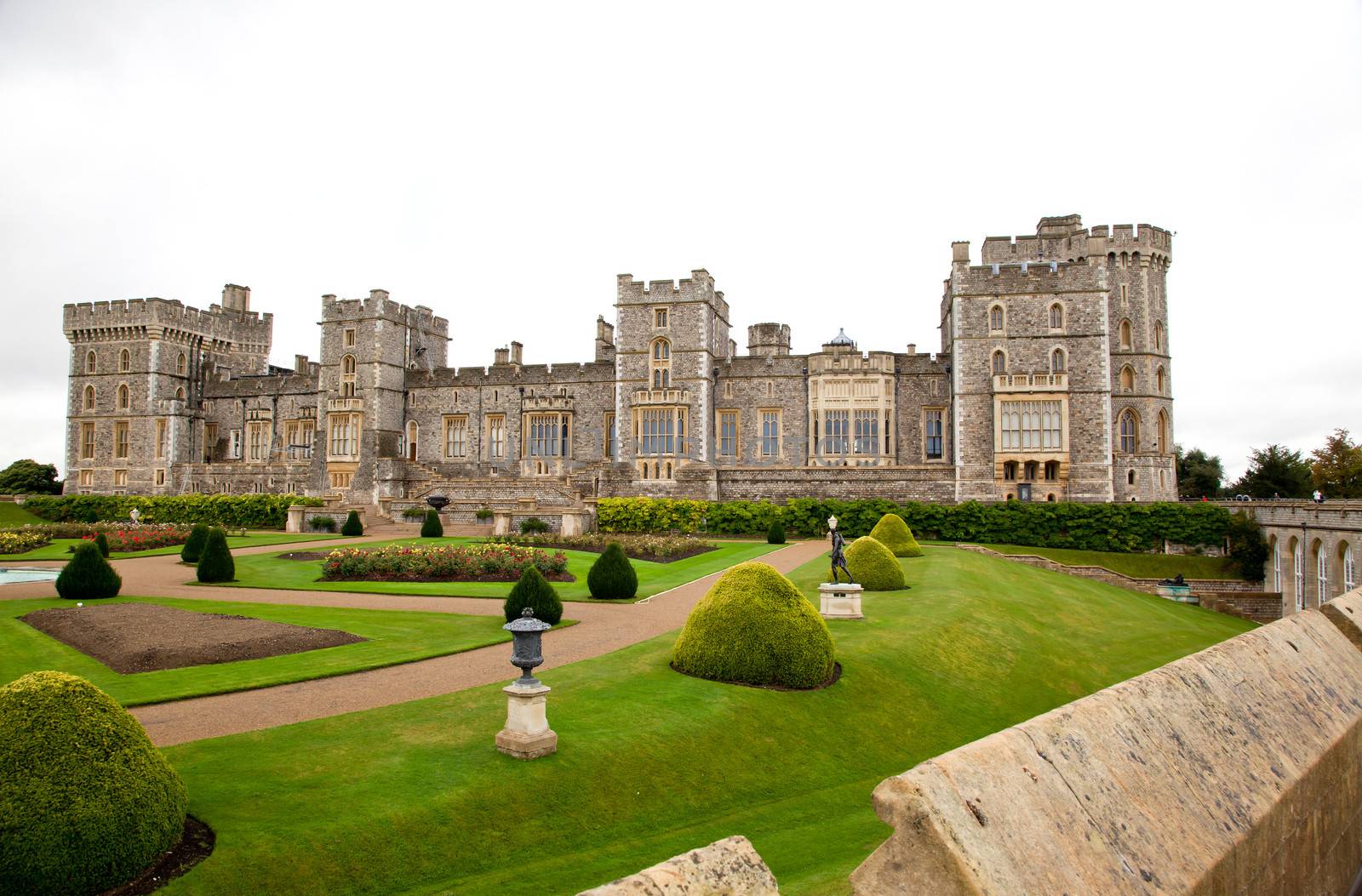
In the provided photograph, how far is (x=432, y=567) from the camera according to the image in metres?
24.4

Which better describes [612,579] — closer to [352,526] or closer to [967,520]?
[352,526]

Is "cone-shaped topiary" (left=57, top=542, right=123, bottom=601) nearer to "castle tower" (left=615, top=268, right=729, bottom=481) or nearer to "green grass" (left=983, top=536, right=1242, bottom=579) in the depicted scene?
"castle tower" (left=615, top=268, right=729, bottom=481)

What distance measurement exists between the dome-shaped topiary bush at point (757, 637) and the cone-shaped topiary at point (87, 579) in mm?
13883

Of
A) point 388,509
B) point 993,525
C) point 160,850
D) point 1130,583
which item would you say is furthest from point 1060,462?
point 160,850

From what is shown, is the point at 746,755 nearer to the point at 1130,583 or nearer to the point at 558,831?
the point at 558,831

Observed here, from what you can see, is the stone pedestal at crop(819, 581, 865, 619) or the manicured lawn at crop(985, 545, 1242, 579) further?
the manicured lawn at crop(985, 545, 1242, 579)

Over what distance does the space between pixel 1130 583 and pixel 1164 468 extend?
1298 cm

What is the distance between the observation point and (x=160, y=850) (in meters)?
6.53

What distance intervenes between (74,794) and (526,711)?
411 cm

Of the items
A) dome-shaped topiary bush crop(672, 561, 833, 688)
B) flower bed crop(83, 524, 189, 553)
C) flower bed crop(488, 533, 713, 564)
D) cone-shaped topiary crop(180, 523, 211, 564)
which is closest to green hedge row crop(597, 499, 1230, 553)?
flower bed crop(488, 533, 713, 564)

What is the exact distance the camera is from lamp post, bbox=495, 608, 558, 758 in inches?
361

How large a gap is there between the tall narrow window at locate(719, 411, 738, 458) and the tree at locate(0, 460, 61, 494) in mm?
49101

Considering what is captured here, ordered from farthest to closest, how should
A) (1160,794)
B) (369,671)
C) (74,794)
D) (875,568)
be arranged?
(875,568), (369,671), (74,794), (1160,794)

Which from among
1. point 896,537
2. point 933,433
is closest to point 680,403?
point 933,433
